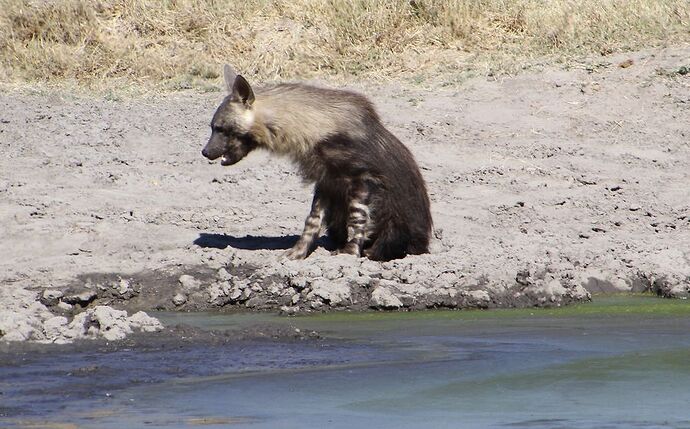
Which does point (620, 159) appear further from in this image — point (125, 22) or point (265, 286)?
point (125, 22)

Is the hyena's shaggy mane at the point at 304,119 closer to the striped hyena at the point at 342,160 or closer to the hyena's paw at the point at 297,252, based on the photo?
the striped hyena at the point at 342,160

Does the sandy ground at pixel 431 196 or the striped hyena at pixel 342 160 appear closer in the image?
the sandy ground at pixel 431 196

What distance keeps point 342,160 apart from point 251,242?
1.00 m

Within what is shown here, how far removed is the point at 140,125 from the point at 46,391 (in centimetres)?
725

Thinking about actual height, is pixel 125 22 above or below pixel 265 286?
above

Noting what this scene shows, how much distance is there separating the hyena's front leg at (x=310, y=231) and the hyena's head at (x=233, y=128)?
0.71 meters

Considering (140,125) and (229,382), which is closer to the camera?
(229,382)

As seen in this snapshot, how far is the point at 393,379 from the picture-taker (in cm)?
698

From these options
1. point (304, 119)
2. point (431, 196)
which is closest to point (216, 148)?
point (304, 119)

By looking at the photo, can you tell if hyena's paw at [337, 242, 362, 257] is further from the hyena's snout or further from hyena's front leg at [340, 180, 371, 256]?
the hyena's snout

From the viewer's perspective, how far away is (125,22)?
1666 centimetres

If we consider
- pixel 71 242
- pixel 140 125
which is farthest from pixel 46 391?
pixel 140 125

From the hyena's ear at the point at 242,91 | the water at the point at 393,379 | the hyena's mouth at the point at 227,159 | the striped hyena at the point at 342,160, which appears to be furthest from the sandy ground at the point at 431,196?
the hyena's ear at the point at 242,91

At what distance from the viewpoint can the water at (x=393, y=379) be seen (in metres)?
6.15
